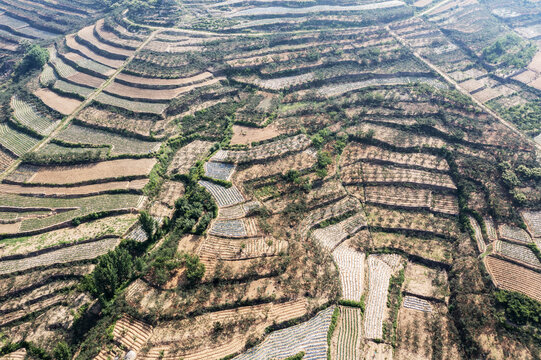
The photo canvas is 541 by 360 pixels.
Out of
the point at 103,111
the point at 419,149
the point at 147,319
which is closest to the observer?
the point at 147,319

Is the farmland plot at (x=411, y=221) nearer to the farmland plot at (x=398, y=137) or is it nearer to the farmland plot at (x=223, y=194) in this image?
the farmland plot at (x=398, y=137)

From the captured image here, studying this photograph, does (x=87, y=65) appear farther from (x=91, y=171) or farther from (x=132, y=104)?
(x=91, y=171)

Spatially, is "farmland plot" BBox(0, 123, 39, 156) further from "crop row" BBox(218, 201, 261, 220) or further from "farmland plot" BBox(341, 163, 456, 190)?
"farmland plot" BBox(341, 163, 456, 190)

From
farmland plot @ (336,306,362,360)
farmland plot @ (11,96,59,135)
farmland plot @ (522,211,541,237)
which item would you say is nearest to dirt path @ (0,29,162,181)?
farmland plot @ (11,96,59,135)

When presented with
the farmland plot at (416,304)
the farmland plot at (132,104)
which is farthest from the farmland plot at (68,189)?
→ the farmland plot at (416,304)

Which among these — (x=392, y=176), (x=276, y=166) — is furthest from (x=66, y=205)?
(x=392, y=176)

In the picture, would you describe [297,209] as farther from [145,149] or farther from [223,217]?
[145,149]

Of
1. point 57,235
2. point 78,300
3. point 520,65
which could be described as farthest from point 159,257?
point 520,65
